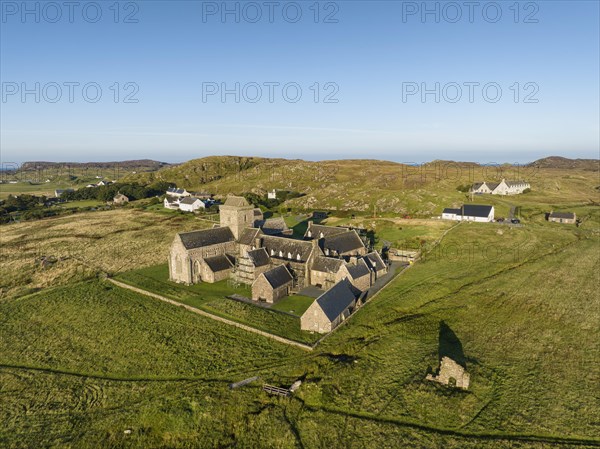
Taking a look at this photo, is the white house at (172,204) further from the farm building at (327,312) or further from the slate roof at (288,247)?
the farm building at (327,312)

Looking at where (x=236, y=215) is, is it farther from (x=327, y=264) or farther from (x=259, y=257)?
(x=327, y=264)

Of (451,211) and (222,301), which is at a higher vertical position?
(451,211)

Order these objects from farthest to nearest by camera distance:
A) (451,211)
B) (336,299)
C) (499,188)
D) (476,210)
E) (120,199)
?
(120,199) < (499,188) < (451,211) < (476,210) < (336,299)

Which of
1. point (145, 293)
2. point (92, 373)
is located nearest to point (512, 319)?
point (92, 373)

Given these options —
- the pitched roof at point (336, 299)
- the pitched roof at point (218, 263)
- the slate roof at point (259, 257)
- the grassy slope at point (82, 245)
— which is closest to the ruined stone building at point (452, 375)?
the pitched roof at point (336, 299)

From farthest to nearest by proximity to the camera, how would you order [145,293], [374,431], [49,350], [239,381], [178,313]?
[145,293], [178,313], [49,350], [239,381], [374,431]

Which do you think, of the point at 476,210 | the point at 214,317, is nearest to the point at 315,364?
the point at 214,317

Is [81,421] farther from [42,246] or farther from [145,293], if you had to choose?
[42,246]
